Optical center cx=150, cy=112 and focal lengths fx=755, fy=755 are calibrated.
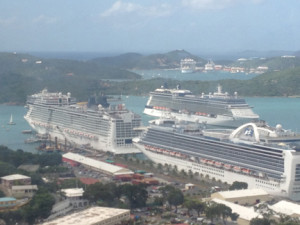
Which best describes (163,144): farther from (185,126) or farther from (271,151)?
(271,151)

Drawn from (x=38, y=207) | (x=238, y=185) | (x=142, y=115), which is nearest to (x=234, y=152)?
(x=238, y=185)

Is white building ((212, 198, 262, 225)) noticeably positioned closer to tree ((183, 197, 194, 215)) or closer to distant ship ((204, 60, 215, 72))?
tree ((183, 197, 194, 215))

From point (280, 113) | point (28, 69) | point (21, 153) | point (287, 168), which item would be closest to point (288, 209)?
point (287, 168)

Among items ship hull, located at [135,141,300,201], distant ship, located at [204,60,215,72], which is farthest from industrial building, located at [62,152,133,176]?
distant ship, located at [204,60,215,72]

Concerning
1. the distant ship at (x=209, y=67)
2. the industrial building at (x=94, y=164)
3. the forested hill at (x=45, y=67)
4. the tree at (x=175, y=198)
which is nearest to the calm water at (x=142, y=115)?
the industrial building at (x=94, y=164)

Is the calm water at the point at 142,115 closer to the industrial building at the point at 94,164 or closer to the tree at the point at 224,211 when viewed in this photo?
the industrial building at the point at 94,164
